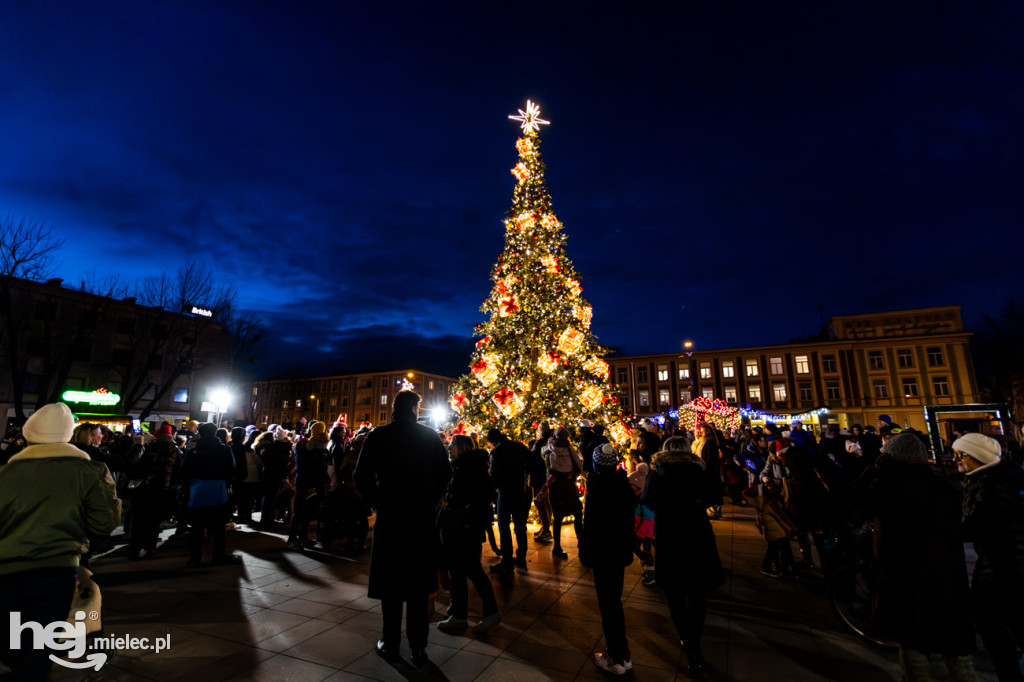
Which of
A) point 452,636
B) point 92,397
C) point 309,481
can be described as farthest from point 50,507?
point 92,397

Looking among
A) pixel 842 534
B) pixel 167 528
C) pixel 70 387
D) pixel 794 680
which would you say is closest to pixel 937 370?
pixel 842 534

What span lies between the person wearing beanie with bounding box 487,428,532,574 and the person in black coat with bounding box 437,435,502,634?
1.26m

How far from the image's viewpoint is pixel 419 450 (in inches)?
156

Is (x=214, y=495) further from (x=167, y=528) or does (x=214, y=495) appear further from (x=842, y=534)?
(x=842, y=534)

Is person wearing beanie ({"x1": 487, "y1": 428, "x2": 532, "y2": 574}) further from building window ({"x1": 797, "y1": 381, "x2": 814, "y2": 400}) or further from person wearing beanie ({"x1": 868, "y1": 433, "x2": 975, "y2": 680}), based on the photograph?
building window ({"x1": 797, "y1": 381, "x2": 814, "y2": 400})

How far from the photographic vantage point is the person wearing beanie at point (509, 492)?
6344mm

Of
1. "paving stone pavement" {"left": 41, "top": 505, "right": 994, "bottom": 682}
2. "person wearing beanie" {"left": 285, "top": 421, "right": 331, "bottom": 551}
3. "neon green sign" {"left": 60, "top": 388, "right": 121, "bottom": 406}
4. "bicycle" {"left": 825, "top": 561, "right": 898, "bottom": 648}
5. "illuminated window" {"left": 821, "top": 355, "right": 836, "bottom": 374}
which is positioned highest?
"illuminated window" {"left": 821, "top": 355, "right": 836, "bottom": 374}

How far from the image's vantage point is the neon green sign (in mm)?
30122

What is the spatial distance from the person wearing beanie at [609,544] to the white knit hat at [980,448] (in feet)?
8.48

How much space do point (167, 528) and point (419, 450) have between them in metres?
8.91

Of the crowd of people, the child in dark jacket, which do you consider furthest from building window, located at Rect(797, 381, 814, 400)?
the child in dark jacket

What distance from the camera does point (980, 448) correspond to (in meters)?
3.49

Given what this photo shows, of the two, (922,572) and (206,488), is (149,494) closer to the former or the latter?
(206,488)

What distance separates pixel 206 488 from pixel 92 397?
35518 millimetres
